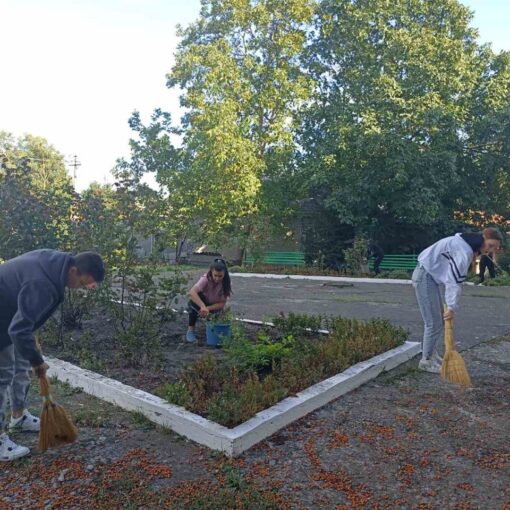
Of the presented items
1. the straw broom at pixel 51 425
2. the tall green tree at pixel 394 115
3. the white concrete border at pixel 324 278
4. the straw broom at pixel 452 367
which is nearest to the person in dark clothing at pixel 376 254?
the tall green tree at pixel 394 115

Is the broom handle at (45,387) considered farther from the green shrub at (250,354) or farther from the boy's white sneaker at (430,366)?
the boy's white sneaker at (430,366)

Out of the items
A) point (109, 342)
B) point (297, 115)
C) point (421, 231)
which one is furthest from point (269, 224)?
point (109, 342)

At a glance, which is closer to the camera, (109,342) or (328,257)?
(109,342)

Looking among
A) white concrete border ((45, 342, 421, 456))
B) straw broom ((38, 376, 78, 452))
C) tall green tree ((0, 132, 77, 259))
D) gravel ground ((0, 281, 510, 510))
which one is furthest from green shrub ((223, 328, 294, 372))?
tall green tree ((0, 132, 77, 259))

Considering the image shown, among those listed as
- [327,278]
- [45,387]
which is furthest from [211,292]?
[327,278]

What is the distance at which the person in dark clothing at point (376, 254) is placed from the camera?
1945cm

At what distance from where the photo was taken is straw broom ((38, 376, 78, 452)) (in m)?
3.52

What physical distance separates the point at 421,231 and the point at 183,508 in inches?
865

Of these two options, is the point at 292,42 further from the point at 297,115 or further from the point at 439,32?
the point at 439,32

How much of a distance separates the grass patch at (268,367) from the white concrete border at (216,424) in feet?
0.31

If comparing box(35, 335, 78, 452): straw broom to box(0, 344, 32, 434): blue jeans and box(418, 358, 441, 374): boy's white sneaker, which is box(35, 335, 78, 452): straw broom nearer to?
box(0, 344, 32, 434): blue jeans

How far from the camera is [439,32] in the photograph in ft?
70.4

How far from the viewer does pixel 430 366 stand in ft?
18.4

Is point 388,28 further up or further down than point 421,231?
further up
